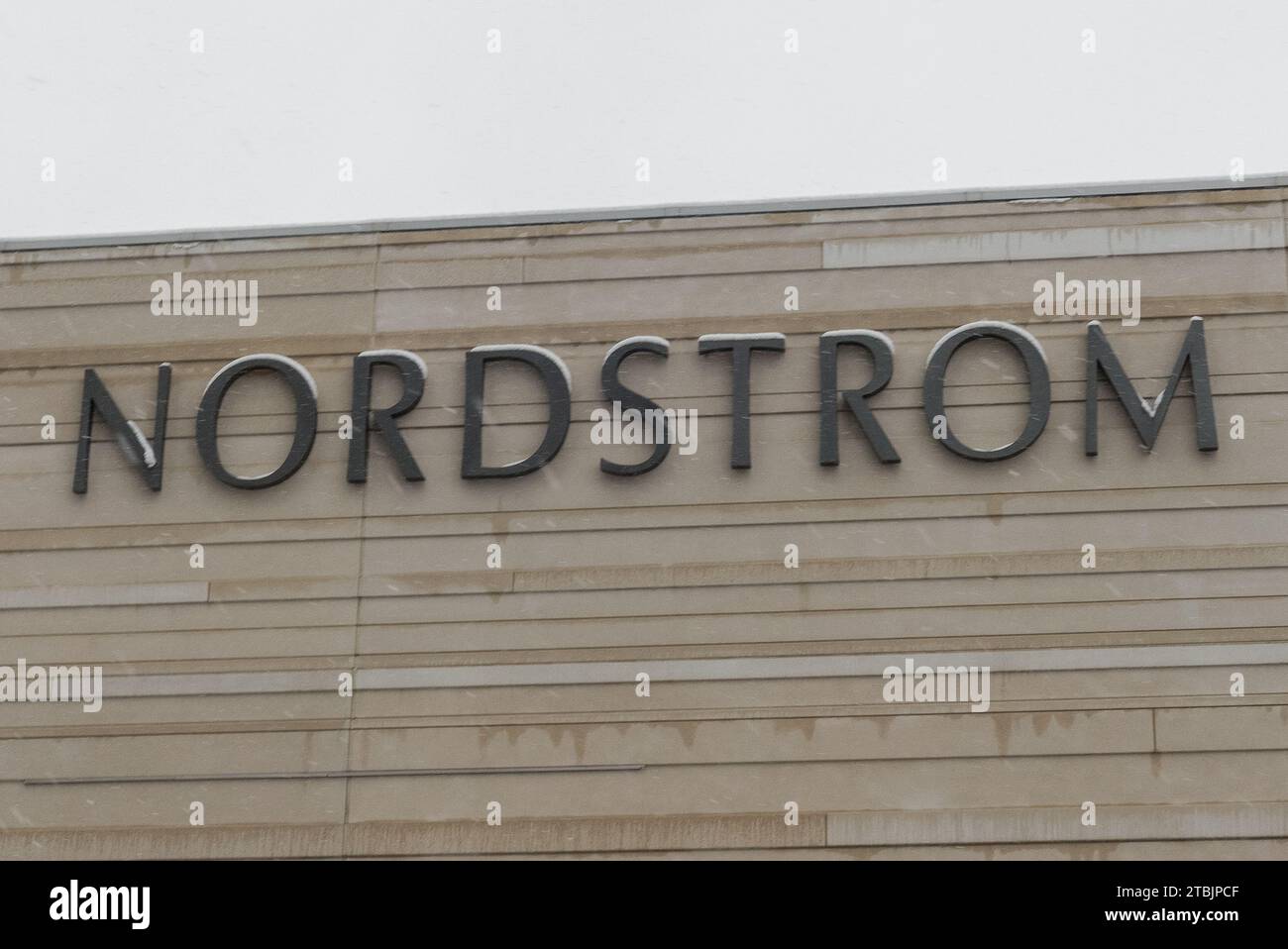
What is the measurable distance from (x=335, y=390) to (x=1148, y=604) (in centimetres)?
612

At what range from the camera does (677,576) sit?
1227cm

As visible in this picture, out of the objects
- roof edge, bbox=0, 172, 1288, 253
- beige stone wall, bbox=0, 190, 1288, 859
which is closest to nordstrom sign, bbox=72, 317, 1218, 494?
beige stone wall, bbox=0, 190, 1288, 859

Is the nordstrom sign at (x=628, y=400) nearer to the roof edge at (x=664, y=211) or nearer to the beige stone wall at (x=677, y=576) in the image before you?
the beige stone wall at (x=677, y=576)

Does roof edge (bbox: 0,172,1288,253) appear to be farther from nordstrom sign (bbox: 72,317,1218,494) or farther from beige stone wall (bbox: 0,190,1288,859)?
nordstrom sign (bbox: 72,317,1218,494)

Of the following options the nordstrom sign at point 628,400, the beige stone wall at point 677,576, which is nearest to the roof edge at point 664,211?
the beige stone wall at point 677,576

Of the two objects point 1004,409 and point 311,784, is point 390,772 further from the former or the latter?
point 1004,409

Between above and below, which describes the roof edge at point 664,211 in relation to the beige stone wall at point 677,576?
above

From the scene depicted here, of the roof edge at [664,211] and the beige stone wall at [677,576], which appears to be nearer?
the beige stone wall at [677,576]

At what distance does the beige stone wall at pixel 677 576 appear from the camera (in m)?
11.8

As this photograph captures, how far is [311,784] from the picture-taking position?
1220cm

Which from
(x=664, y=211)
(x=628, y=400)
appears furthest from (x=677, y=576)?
(x=664, y=211)

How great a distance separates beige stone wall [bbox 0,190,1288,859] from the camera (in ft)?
38.6

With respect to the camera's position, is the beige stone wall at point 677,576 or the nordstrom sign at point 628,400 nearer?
the beige stone wall at point 677,576
